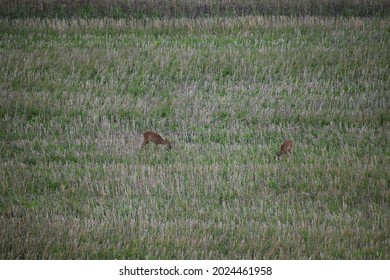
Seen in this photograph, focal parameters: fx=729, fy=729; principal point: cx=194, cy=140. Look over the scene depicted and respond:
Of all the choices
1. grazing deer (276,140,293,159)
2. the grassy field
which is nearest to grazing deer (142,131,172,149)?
the grassy field

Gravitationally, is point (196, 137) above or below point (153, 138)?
below

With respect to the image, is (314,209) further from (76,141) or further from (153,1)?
(153,1)

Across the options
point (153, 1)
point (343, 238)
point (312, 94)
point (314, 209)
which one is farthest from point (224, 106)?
point (153, 1)

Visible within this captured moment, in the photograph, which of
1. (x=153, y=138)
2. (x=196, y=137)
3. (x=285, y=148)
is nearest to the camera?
(x=285, y=148)

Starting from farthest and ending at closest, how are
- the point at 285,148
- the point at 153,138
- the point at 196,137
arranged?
the point at 196,137, the point at 153,138, the point at 285,148

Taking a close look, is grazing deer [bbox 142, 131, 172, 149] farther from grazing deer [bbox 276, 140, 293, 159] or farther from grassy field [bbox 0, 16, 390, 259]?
grazing deer [bbox 276, 140, 293, 159]

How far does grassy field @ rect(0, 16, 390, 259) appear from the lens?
24.2 feet

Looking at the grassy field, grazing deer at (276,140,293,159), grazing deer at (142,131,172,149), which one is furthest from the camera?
grazing deer at (142,131,172,149)

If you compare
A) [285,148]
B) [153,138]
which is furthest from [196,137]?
[285,148]

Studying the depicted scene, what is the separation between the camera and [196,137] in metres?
11.0

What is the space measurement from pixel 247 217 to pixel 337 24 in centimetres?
1018

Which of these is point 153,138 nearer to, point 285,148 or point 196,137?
point 196,137

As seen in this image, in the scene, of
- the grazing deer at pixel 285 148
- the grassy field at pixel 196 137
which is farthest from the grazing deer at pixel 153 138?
the grazing deer at pixel 285 148

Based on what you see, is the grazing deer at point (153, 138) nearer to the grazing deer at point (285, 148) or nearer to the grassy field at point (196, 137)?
the grassy field at point (196, 137)
